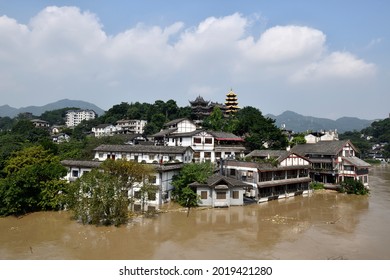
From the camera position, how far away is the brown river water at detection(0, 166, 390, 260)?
60.3 feet

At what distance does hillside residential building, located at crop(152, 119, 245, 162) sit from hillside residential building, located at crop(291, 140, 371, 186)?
10.8 m

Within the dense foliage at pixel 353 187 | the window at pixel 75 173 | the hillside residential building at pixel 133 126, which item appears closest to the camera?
the window at pixel 75 173

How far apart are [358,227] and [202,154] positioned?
23767mm

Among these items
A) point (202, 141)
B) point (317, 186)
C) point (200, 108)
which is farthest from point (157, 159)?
point (200, 108)

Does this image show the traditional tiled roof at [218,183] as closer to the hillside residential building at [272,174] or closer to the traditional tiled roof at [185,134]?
the hillside residential building at [272,174]

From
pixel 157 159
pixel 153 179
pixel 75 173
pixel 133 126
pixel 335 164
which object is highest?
pixel 133 126

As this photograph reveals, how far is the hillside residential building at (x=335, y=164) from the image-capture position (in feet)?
132

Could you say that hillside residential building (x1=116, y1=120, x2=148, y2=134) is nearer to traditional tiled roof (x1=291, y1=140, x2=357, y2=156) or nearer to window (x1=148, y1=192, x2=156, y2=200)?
traditional tiled roof (x1=291, y1=140, x2=357, y2=156)

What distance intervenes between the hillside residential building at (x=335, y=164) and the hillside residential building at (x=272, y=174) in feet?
17.0

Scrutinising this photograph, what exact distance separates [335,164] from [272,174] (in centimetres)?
1194

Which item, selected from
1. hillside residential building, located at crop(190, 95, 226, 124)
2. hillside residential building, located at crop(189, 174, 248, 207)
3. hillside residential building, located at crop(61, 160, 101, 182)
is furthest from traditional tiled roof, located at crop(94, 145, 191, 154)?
hillside residential building, located at crop(190, 95, 226, 124)

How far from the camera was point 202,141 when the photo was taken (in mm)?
44219

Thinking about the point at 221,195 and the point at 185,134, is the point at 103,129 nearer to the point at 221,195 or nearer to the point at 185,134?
the point at 185,134

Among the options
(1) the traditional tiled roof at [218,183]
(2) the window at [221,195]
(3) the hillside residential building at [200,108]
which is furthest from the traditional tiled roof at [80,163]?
(3) the hillside residential building at [200,108]
